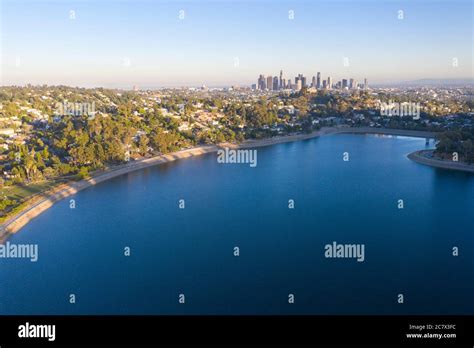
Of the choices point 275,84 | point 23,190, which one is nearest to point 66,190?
point 23,190

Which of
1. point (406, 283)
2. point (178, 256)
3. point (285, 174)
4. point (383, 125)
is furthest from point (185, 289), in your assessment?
point (383, 125)
